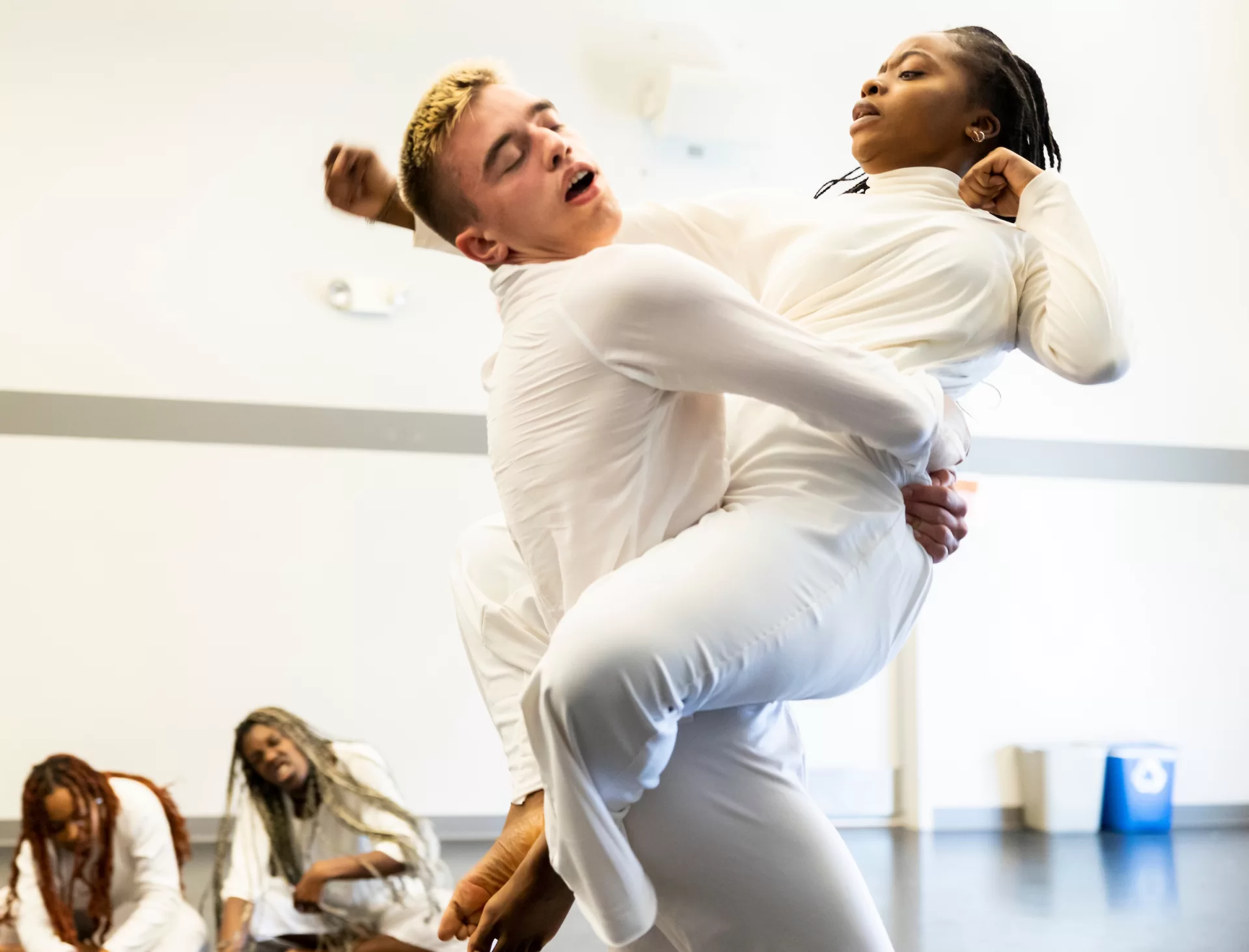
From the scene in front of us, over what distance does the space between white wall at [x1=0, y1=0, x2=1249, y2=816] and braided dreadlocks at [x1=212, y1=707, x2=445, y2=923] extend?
1165 mm

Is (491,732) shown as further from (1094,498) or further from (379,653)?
(1094,498)

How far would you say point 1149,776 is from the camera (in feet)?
17.9

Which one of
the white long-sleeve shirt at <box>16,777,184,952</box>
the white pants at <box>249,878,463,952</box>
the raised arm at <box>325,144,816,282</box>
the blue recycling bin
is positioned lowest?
the blue recycling bin

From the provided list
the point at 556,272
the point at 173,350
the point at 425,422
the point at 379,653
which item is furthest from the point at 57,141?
the point at 556,272

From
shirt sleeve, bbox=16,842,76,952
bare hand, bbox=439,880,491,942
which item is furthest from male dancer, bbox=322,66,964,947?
shirt sleeve, bbox=16,842,76,952

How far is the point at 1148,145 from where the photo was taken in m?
5.82

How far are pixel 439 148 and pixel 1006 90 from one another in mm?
798

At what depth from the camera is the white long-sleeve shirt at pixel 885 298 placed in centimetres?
115

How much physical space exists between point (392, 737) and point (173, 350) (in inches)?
73.4

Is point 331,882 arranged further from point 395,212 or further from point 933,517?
point 933,517

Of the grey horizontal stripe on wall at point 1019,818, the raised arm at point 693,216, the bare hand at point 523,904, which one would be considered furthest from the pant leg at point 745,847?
the grey horizontal stripe on wall at point 1019,818

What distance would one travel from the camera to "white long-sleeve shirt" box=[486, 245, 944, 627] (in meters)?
→ 0.99

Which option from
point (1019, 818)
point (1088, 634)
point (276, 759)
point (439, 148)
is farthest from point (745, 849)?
point (1088, 634)

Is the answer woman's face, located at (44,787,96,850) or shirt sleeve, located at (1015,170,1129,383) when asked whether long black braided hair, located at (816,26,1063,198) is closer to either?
shirt sleeve, located at (1015,170,1129,383)
